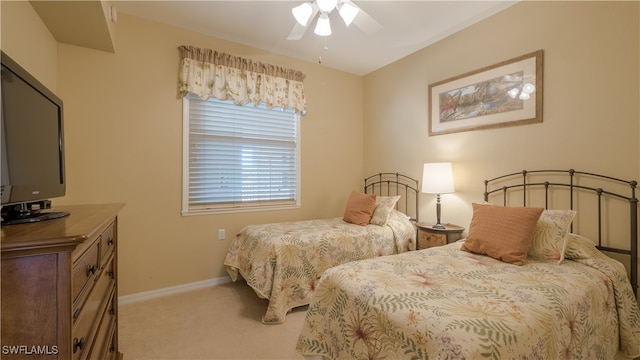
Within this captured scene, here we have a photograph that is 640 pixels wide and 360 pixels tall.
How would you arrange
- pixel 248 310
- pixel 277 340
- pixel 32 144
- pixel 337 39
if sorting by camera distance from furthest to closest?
1. pixel 337 39
2. pixel 248 310
3. pixel 277 340
4. pixel 32 144

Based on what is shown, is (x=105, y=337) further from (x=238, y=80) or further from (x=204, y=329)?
(x=238, y=80)

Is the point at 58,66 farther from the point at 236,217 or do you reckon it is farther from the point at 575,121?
the point at 575,121

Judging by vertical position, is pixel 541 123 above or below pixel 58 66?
below

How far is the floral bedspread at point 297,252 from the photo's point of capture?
2346mm

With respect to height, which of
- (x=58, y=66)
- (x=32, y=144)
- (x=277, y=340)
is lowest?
(x=277, y=340)

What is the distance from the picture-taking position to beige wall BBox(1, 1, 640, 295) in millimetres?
1960

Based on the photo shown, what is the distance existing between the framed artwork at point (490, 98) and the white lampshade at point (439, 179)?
463 mm

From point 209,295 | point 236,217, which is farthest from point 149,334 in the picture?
point 236,217

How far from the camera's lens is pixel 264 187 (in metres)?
3.43

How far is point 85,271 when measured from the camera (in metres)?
0.95

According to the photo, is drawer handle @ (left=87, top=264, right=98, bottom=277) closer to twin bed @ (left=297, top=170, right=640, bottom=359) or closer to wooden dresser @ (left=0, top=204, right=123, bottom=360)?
wooden dresser @ (left=0, top=204, right=123, bottom=360)

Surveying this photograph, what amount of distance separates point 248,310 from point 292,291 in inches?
18.0

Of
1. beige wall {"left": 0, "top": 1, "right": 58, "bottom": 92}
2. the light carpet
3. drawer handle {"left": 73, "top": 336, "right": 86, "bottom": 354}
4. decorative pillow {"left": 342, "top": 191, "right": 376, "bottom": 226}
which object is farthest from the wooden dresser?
decorative pillow {"left": 342, "top": 191, "right": 376, "bottom": 226}

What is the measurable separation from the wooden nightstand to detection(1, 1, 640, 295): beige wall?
0.73 feet
